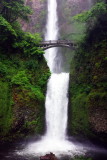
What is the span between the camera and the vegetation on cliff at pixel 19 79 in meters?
15.0

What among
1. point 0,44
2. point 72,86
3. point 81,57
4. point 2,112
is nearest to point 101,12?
point 81,57

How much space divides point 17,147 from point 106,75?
30.3ft

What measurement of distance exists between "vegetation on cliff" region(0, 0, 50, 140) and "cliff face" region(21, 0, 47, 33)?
16.9 m

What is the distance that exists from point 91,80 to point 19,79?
6663 mm

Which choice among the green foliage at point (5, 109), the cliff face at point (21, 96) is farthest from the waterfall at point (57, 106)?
the green foliage at point (5, 109)

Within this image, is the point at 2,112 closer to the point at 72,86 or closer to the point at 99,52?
the point at 72,86

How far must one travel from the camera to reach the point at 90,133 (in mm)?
15117

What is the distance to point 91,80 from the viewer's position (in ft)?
54.3

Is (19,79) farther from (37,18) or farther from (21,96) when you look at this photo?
(37,18)

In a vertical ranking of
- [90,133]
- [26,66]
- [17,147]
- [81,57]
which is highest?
[81,57]

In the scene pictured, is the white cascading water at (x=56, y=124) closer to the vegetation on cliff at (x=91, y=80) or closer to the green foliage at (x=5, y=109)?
the vegetation on cliff at (x=91, y=80)

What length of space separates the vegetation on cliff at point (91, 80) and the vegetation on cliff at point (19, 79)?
330cm

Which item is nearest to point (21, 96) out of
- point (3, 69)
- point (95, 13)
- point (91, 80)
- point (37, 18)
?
point (3, 69)

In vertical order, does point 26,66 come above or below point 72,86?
above
